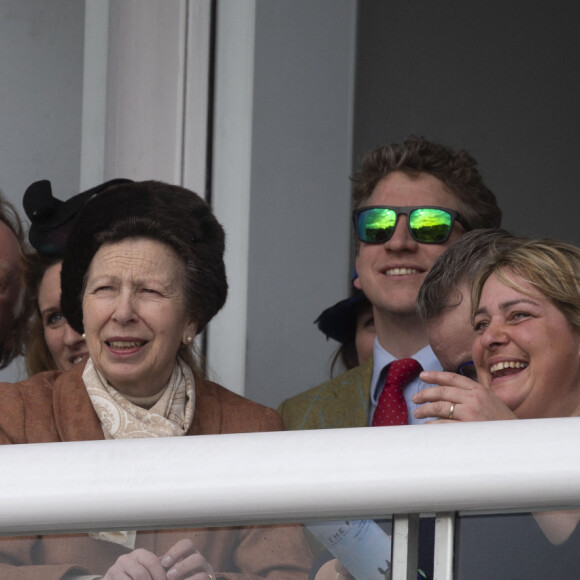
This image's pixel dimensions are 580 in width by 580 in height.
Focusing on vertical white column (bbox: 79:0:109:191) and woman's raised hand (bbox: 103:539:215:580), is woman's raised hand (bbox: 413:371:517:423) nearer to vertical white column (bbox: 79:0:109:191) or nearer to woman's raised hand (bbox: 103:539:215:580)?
woman's raised hand (bbox: 103:539:215:580)

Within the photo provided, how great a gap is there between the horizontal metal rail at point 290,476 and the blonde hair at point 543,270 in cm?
115

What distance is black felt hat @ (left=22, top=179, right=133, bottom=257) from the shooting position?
3.24 m

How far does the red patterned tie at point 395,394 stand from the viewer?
117 inches

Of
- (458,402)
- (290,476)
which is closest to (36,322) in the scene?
(458,402)

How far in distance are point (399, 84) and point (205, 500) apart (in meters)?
4.53

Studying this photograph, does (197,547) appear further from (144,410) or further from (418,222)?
(418,222)

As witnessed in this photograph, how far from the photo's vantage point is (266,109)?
4.51 meters

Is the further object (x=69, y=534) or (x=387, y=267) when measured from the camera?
(x=387, y=267)

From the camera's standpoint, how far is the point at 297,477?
4.20 ft

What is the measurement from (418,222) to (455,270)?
0.56 m

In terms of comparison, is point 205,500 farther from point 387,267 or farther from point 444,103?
point 444,103

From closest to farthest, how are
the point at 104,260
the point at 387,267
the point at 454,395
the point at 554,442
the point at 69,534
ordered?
the point at 554,442 < the point at 69,534 < the point at 454,395 < the point at 104,260 < the point at 387,267

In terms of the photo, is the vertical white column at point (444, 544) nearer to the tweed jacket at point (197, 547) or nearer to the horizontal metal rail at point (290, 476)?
the horizontal metal rail at point (290, 476)

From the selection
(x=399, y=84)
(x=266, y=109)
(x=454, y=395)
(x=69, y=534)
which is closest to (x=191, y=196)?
(x=454, y=395)
